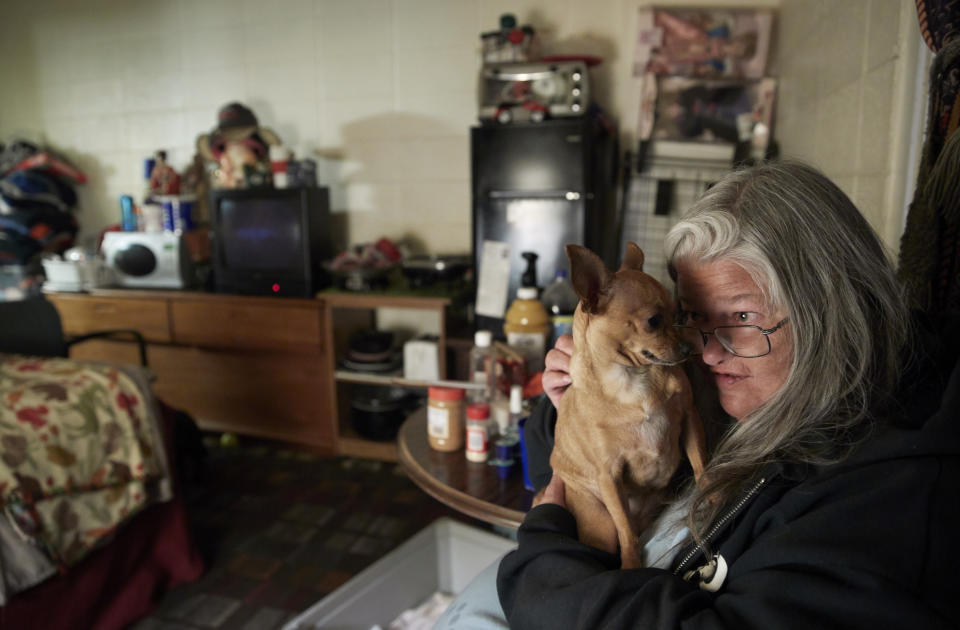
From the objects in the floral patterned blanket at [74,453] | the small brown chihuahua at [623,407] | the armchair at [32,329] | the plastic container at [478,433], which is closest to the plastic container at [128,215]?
the armchair at [32,329]

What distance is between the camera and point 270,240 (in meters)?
3.05

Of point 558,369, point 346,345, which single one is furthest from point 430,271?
point 558,369

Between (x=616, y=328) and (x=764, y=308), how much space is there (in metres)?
0.20

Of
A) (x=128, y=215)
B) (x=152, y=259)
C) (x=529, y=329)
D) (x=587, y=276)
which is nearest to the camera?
(x=587, y=276)

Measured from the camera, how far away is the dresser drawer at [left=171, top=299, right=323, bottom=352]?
116 inches

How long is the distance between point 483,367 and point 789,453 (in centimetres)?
98

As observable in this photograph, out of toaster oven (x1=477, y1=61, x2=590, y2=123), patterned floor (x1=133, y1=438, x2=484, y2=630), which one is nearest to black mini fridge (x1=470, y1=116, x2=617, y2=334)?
toaster oven (x1=477, y1=61, x2=590, y2=123)

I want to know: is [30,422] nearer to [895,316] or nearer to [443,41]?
[895,316]

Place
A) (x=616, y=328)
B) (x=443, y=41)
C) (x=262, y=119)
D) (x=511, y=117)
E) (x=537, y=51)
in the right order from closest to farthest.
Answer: (x=616, y=328) < (x=511, y=117) < (x=537, y=51) < (x=443, y=41) < (x=262, y=119)

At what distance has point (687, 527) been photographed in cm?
82

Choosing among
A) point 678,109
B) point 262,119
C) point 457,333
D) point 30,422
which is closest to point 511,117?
point 678,109

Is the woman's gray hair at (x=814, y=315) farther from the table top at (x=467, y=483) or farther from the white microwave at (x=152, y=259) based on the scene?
the white microwave at (x=152, y=259)

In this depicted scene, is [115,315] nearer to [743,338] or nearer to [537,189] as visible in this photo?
[537,189]

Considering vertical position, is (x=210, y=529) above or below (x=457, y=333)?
below
